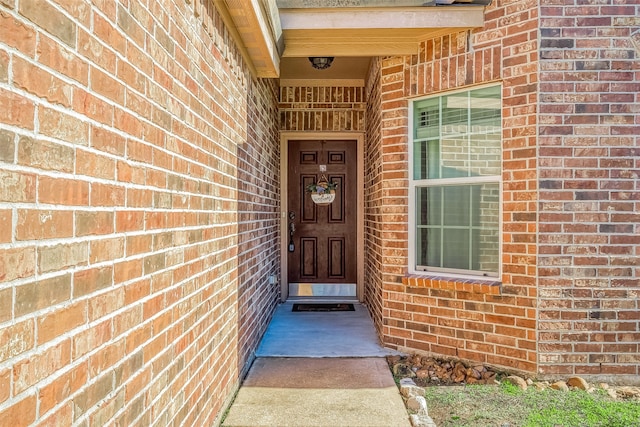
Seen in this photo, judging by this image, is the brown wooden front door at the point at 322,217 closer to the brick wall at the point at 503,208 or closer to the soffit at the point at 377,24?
the brick wall at the point at 503,208

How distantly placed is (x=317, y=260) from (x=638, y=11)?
414 centimetres

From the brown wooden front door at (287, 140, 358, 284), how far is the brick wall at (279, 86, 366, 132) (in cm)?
24

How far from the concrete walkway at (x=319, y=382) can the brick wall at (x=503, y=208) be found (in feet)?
1.63

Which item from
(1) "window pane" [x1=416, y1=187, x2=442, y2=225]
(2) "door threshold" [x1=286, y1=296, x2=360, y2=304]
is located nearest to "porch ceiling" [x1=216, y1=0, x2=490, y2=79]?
(1) "window pane" [x1=416, y1=187, x2=442, y2=225]

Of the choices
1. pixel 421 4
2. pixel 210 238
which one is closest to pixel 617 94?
pixel 421 4

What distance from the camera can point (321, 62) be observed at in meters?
4.75

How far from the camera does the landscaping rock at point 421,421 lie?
8.33 feet

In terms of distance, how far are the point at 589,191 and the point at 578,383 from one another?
1.36 metres

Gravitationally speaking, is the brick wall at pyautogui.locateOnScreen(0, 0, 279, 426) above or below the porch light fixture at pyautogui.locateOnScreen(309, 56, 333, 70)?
below

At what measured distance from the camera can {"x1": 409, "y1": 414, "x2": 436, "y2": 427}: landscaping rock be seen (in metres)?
2.54

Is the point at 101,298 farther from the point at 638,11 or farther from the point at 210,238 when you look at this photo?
the point at 638,11

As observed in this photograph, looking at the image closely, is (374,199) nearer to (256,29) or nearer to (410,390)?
(410,390)

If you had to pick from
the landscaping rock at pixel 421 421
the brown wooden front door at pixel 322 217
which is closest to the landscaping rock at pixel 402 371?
the landscaping rock at pixel 421 421

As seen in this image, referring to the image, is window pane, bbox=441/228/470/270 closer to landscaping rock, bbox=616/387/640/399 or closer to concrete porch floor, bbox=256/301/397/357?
concrete porch floor, bbox=256/301/397/357
